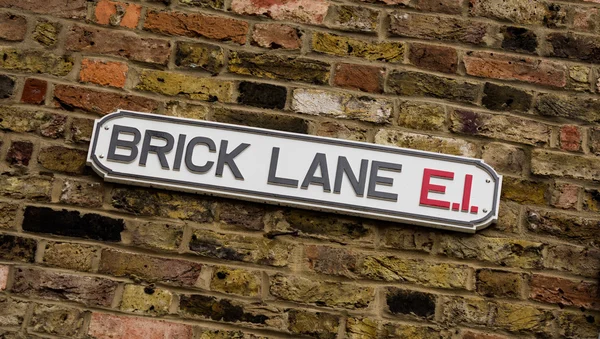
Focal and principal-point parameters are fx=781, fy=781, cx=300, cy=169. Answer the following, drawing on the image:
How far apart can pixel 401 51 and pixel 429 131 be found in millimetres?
275

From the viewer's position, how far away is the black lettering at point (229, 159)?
2.25 m

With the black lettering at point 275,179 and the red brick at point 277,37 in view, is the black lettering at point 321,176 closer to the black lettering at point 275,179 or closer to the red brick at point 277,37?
the black lettering at point 275,179

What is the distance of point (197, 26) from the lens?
2439 mm

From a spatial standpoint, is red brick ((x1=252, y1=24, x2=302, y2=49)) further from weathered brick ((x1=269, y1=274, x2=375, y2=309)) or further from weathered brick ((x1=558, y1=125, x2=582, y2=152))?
weathered brick ((x1=558, y1=125, x2=582, y2=152))

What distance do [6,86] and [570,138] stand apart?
67.4 inches

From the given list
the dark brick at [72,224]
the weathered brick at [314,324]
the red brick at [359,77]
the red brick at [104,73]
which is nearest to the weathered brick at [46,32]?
the red brick at [104,73]

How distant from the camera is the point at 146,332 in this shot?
2.15 meters

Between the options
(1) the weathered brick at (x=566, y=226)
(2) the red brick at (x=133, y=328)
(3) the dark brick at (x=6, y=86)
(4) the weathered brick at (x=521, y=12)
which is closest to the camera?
(2) the red brick at (x=133, y=328)

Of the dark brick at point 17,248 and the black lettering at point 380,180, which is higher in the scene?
the black lettering at point 380,180

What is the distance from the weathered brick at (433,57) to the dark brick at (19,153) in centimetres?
118

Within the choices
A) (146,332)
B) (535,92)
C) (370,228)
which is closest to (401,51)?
(535,92)

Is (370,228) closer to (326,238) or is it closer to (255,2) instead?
(326,238)

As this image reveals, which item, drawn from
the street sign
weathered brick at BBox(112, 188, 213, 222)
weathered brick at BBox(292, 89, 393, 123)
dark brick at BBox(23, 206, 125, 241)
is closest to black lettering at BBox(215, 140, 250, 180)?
the street sign

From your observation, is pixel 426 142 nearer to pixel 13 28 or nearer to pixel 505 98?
pixel 505 98
